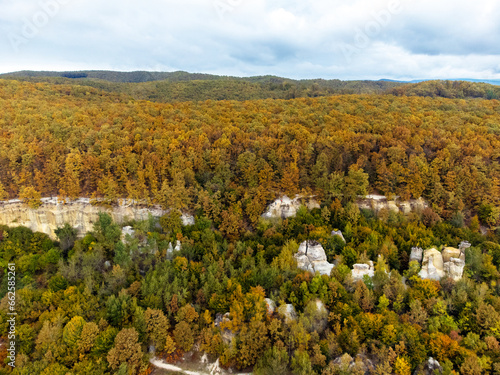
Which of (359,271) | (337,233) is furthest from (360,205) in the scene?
(359,271)

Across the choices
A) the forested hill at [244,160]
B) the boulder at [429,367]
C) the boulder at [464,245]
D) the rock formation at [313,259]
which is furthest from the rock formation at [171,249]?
the boulder at [464,245]

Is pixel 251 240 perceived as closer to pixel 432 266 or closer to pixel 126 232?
pixel 126 232

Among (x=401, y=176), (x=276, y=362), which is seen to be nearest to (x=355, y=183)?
(x=401, y=176)

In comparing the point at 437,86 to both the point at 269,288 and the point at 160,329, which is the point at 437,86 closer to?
the point at 269,288

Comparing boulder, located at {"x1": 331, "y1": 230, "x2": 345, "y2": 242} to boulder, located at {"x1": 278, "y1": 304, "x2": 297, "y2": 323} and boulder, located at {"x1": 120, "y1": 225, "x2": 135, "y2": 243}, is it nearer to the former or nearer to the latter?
boulder, located at {"x1": 278, "y1": 304, "x2": 297, "y2": 323}

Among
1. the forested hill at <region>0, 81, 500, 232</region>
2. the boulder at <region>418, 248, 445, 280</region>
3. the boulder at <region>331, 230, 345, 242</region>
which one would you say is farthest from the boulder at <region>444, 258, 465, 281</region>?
the boulder at <region>331, 230, 345, 242</region>

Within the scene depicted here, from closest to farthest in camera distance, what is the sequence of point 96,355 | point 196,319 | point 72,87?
point 96,355
point 196,319
point 72,87

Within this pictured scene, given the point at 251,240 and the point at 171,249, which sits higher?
the point at 251,240
